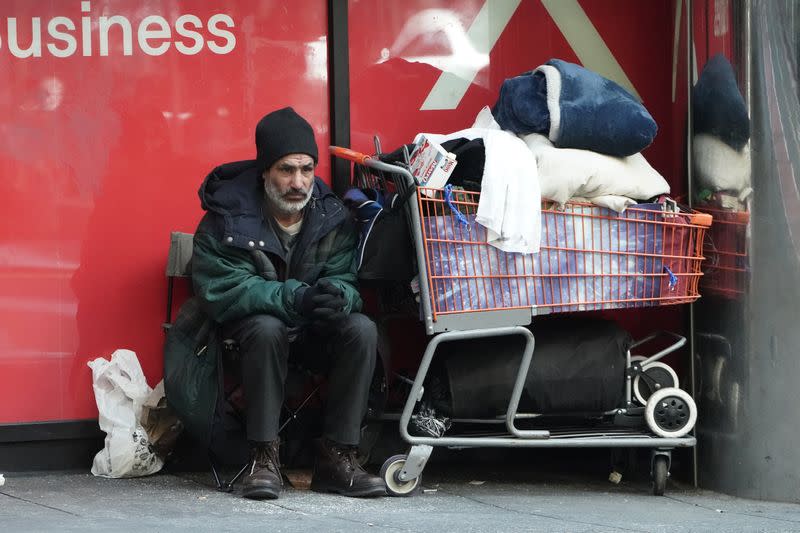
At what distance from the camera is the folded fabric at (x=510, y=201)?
5539mm

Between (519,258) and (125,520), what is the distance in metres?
1.88

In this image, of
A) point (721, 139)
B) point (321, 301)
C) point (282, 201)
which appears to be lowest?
point (321, 301)

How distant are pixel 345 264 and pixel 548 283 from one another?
87cm

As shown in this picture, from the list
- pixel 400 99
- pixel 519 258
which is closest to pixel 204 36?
pixel 400 99

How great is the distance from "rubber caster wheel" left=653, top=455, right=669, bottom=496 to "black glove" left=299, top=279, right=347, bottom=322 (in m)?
1.55

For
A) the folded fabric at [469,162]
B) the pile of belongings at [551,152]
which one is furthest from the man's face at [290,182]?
the folded fabric at [469,162]

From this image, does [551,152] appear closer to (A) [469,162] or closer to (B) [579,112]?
(B) [579,112]

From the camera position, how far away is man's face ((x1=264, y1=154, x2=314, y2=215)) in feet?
19.0

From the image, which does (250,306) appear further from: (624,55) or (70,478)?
(624,55)

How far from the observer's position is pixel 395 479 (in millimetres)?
5727

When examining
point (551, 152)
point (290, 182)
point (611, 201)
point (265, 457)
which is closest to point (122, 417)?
point (265, 457)

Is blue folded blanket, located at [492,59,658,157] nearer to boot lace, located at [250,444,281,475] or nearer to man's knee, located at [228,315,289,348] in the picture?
man's knee, located at [228,315,289,348]

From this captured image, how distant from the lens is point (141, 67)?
20.7ft

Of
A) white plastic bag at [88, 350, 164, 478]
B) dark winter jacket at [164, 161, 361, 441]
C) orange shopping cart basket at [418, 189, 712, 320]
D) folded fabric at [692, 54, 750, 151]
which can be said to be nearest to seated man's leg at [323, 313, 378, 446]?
dark winter jacket at [164, 161, 361, 441]
